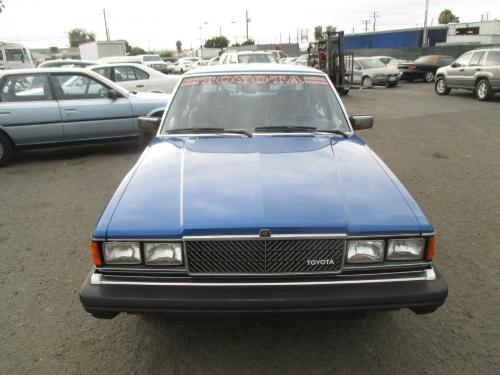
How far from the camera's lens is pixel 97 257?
7.79 ft

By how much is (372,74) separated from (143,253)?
20.1 metres

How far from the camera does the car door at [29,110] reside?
24.0 ft

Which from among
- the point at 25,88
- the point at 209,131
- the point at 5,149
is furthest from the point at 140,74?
the point at 209,131

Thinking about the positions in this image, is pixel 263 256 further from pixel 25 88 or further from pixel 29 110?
pixel 25 88

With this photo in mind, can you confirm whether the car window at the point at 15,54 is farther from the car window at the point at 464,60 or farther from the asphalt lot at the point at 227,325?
the car window at the point at 464,60

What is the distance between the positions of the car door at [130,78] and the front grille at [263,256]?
10493 millimetres

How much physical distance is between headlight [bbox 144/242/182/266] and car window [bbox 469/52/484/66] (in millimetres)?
15886

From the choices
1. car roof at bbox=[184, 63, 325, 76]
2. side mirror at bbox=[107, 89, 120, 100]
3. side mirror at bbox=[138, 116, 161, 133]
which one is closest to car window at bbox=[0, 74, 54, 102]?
side mirror at bbox=[107, 89, 120, 100]

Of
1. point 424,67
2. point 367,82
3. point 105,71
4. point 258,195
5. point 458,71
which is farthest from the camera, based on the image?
point 424,67

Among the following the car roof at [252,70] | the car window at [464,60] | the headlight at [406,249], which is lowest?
the car window at [464,60]

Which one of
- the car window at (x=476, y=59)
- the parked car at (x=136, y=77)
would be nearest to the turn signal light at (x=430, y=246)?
the parked car at (x=136, y=77)

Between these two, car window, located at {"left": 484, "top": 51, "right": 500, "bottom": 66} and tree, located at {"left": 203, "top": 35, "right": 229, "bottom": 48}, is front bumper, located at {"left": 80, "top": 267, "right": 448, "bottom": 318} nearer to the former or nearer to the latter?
car window, located at {"left": 484, "top": 51, "right": 500, "bottom": 66}

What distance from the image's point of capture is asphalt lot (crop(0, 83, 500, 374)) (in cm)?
261

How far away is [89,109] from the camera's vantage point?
7.75 m
